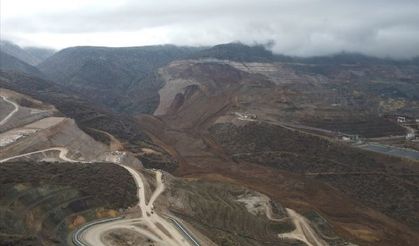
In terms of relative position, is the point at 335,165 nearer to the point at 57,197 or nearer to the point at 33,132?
the point at 33,132

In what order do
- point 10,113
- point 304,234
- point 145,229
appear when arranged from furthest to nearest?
point 10,113 → point 304,234 → point 145,229

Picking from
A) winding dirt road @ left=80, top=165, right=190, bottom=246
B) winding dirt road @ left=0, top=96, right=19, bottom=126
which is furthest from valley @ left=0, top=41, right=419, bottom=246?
winding dirt road @ left=0, top=96, right=19, bottom=126

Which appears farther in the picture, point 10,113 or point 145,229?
point 10,113

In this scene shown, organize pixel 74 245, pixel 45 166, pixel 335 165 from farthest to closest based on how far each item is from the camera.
A: pixel 335 165 < pixel 45 166 < pixel 74 245

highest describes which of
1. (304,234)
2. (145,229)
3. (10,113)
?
(10,113)

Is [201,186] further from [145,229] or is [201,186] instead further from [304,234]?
[145,229]

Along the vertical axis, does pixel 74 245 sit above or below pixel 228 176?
above

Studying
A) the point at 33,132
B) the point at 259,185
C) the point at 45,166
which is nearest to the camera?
the point at 45,166

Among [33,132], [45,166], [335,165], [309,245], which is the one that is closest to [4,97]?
[33,132]

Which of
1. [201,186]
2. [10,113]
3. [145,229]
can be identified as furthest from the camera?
[10,113]

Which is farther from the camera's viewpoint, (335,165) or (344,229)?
(335,165)

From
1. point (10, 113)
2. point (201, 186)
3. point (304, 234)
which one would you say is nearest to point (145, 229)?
point (201, 186)
